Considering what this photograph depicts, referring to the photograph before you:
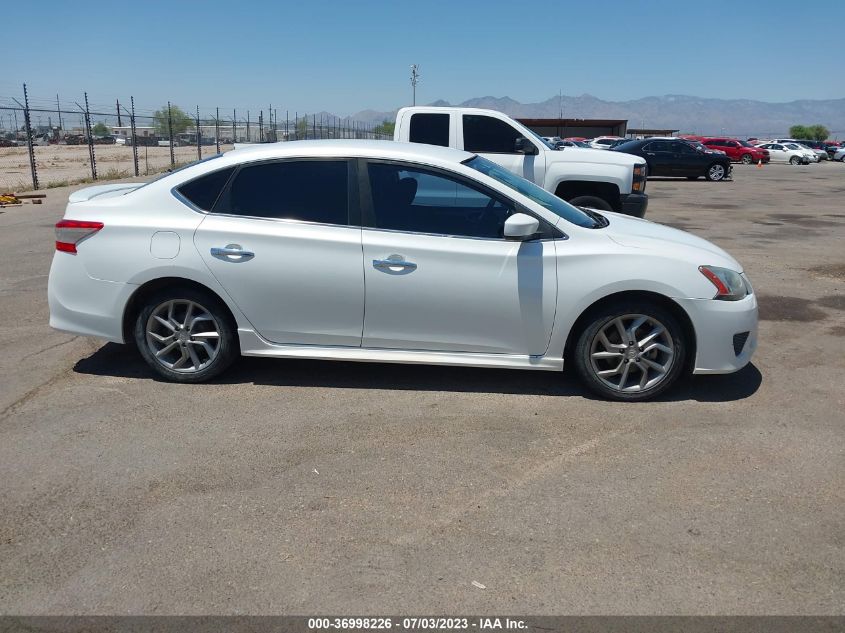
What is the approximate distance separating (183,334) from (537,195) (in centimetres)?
273

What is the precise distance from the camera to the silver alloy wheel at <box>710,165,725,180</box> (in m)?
29.9

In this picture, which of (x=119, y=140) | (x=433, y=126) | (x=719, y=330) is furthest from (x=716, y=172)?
(x=119, y=140)

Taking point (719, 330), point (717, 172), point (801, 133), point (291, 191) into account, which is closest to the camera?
point (719, 330)

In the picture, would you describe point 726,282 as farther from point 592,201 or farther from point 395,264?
point 592,201

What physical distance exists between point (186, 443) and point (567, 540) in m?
2.27

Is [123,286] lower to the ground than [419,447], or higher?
higher

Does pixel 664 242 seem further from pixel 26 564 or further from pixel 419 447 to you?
pixel 26 564

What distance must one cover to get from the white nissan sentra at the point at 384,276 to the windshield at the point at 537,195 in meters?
0.07

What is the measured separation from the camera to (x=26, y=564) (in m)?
3.15

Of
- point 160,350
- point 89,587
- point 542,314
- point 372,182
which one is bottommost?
point 89,587

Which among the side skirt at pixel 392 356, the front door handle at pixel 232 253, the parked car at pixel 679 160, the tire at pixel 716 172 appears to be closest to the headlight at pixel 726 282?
the side skirt at pixel 392 356

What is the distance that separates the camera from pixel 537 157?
408 inches

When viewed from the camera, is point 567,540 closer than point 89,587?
No

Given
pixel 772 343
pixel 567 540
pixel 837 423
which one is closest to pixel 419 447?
pixel 567 540
